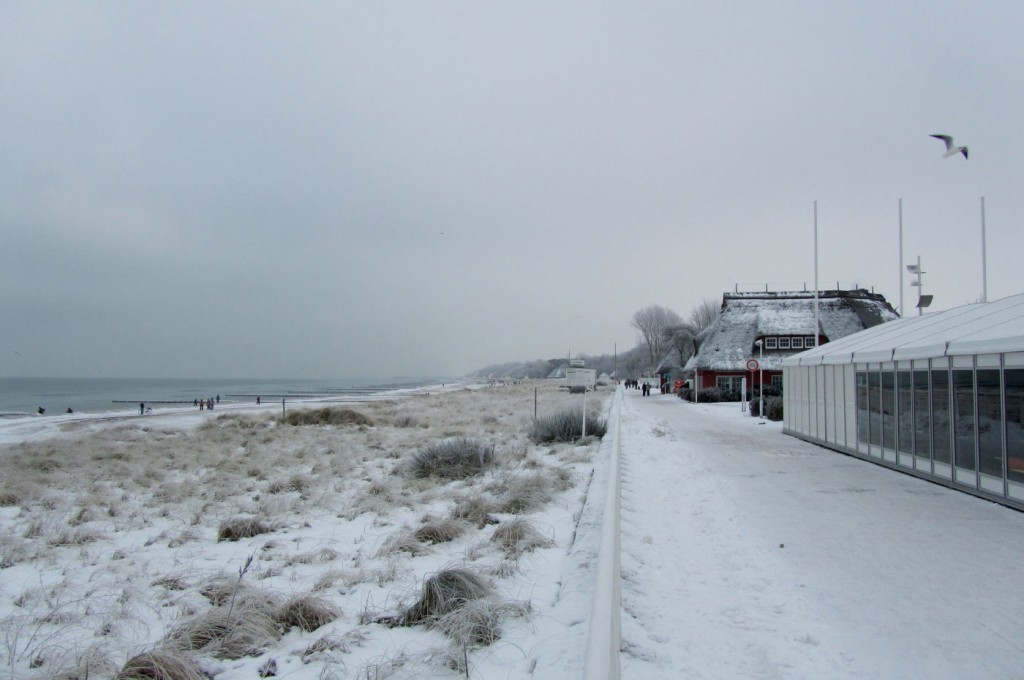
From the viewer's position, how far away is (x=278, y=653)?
4.38 meters

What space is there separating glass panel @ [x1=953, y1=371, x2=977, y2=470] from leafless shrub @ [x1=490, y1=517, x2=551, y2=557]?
7.66m

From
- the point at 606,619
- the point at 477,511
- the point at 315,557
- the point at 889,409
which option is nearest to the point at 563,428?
the point at 889,409

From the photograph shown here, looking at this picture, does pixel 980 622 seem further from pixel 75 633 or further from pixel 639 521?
pixel 75 633

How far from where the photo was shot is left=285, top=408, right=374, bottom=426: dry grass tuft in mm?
25875

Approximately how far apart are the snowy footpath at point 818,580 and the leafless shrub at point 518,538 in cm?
99

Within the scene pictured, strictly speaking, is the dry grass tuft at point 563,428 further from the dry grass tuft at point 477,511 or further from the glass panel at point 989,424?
the glass panel at point 989,424

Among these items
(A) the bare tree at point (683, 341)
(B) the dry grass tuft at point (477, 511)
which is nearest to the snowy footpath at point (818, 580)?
(B) the dry grass tuft at point (477, 511)

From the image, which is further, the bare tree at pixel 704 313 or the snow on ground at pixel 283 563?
the bare tree at pixel 704 313

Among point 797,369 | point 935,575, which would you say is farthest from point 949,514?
point 797,369

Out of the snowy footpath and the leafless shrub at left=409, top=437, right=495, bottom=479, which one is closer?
the snowy footpath

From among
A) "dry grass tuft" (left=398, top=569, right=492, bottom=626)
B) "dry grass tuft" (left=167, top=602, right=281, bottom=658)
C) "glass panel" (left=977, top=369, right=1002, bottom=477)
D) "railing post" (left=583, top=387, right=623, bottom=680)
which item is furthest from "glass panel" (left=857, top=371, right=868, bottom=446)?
"dry grass tuft" (left=167, top=602, right=281, bottom=658)

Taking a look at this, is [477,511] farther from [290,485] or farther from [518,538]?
[290,485]

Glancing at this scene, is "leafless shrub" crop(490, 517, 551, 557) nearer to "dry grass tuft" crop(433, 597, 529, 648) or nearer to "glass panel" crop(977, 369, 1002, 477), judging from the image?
"dry grass tuft" crop(433, 597, 529, 648)

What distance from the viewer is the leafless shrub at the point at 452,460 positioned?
11.8 m
